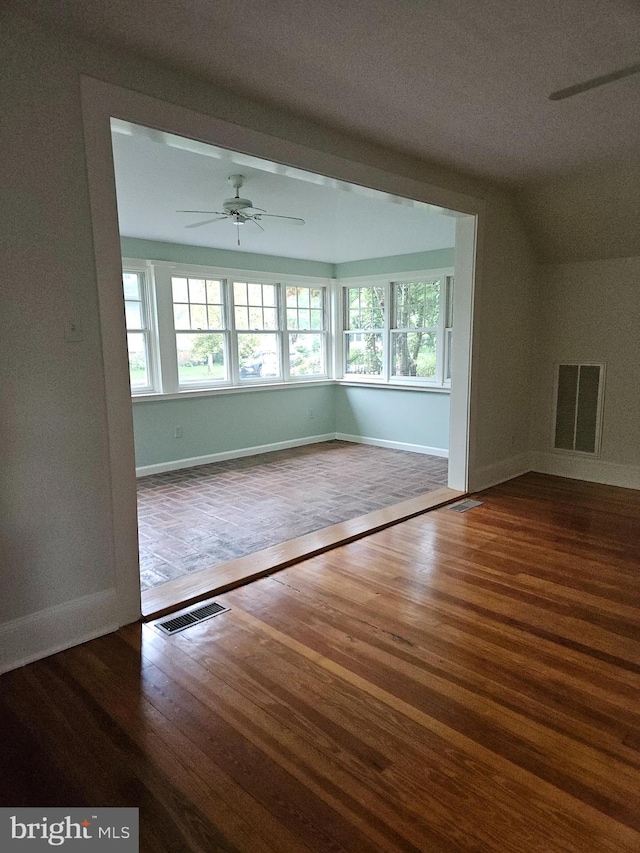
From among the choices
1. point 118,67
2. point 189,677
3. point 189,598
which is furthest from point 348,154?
point 189,677

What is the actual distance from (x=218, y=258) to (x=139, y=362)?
1.50 meters

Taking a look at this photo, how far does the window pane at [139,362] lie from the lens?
5.58m

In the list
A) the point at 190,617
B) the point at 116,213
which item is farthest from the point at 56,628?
the point at 116,213

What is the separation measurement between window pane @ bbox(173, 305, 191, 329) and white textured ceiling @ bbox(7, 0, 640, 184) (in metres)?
3.31

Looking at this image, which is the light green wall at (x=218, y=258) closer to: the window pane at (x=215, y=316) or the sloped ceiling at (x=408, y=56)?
the window pane at (x=215, y=316)

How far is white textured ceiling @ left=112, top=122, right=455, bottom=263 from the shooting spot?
3.03 metres

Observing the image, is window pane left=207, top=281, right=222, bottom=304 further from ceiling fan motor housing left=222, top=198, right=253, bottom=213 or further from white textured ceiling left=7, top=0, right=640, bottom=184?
white textured ceiling left=7, top=0, right=640, bottom=184

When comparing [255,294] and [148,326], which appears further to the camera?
[255,294]

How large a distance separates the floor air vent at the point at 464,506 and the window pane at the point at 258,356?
10.8 feet

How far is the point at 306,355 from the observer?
23.6 ft

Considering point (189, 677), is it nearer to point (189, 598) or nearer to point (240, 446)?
point (189, 598)

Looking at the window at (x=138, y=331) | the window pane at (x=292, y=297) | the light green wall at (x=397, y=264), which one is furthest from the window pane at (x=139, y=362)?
the light green wall at (x=397, y=264)

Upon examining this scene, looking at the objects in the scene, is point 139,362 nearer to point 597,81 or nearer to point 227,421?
point 227,421

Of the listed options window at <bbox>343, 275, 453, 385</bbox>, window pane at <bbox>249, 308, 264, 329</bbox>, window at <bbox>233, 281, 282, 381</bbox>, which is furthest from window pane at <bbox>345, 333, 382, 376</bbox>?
window pane at <bbox>249, 308, 264, 329</bbox>
